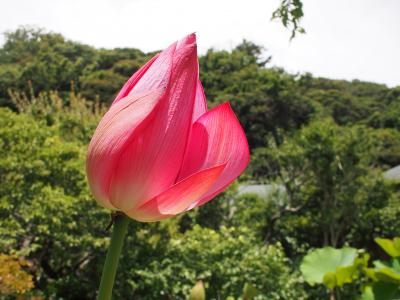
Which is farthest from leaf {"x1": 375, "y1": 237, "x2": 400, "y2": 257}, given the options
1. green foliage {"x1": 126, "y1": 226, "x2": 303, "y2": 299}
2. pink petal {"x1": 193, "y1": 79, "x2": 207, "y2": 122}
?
pink petal {"x1": 193, "y1": 79, "x2": 207, "y2": 122}

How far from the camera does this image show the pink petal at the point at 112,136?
32 cm

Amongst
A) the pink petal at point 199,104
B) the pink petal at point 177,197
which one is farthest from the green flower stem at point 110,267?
the pink petal at point 199,104

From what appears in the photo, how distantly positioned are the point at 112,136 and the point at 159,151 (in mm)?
35

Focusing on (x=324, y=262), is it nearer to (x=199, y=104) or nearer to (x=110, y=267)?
(x=199, y=104)

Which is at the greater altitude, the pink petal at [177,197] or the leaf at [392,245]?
the pink petal at [177,197]

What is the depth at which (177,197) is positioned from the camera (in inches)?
Result: 12.8

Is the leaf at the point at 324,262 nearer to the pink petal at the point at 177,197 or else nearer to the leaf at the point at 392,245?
the leaf at the point at 392,245

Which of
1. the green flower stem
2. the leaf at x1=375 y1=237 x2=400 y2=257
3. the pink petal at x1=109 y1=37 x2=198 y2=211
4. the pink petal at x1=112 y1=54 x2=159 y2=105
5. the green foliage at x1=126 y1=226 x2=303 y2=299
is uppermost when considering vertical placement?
the pink petal at x1=112 y1=54 x2=159 y2=105

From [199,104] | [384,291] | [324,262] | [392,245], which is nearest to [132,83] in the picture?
[199,104]

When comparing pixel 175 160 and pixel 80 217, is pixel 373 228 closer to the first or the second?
pixel 80 217

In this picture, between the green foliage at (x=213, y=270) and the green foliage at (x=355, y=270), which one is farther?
the green foliage at (x=213, y=270)

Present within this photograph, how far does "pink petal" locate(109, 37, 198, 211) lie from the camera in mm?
321

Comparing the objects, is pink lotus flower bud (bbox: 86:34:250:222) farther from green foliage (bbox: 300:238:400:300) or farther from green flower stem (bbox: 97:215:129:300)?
green foliage (bbox: 300:238:400:300)

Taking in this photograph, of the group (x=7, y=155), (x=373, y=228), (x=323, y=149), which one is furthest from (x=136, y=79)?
(x=373, y=228)
